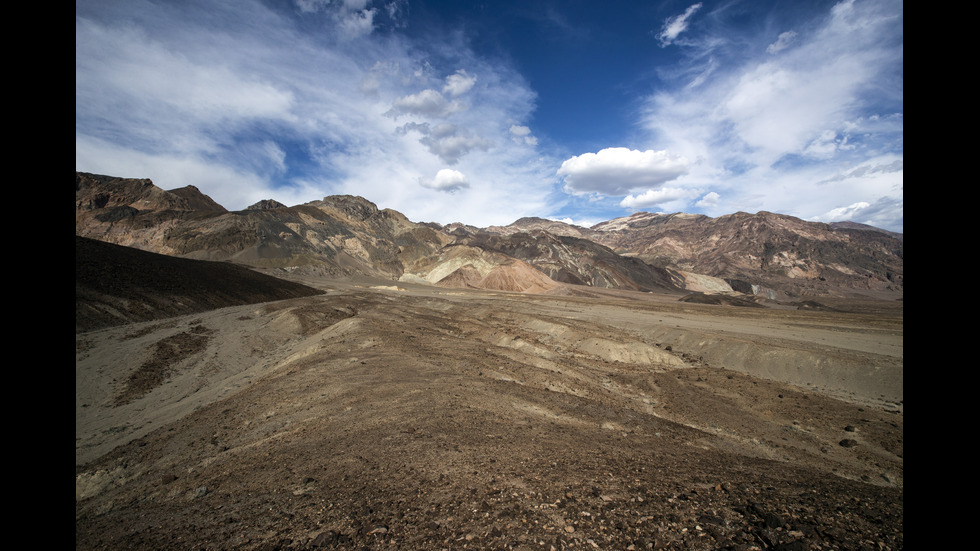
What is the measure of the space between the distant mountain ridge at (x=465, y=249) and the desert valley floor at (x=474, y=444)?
57385 mm

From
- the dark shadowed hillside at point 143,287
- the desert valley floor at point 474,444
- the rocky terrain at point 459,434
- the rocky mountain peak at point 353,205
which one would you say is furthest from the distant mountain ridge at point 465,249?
the desert valley floor at point 474,444

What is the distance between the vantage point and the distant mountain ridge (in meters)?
80.2

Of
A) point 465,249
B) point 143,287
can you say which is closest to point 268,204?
point 465,249

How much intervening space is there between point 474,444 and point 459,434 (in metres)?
0.55

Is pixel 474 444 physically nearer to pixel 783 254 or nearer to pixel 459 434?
pixel 459 434

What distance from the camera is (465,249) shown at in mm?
87375

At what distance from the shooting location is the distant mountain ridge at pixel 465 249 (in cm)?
8025

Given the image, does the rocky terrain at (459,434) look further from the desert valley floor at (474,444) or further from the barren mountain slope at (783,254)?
the barren mountain slope at (783,254)

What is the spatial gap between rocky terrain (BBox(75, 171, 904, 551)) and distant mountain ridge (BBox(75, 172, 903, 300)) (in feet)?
176

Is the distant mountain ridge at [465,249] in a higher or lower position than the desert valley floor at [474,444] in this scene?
higher

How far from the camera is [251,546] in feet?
13.3
